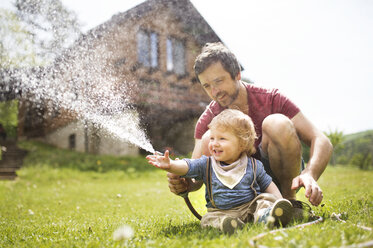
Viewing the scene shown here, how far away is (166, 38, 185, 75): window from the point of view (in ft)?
15.3

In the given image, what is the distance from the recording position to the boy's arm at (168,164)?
216cm

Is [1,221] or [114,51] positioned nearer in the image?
[1,221]

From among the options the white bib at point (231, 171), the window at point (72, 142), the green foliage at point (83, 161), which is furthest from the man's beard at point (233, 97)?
the window at point (72, 142)

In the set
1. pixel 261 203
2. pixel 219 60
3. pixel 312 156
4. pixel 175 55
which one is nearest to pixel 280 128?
pixel 312 156

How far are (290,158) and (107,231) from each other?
1.54m

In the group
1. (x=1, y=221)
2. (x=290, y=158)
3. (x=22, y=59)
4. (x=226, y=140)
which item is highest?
(x=22, y=59)

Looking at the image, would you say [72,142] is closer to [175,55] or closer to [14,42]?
[14,42]

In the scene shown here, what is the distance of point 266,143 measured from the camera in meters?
2.60

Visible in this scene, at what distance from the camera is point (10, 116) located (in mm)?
12781

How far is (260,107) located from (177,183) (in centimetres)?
100

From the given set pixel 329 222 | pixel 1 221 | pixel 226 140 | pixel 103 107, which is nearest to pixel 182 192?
pixel 226 140

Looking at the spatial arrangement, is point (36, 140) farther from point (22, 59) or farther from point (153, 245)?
point (153, 245)

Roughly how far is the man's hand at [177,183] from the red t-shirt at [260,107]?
0.51 metres

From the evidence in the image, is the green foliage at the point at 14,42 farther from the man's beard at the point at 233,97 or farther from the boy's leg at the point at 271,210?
the boy's leg at the point at 271,210
